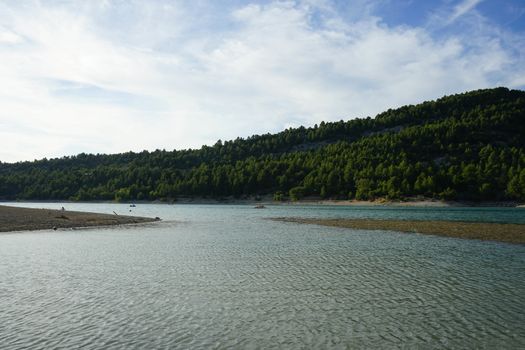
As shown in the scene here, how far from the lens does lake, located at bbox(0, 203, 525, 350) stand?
17.9 m

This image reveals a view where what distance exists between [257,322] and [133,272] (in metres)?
15.9

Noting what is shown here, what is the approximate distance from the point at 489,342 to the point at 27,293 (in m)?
25.9

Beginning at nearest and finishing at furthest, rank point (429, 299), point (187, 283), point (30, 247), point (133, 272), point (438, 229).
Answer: point (429, 299) < point (187, 283) < point (133, 272) < point (30, 247) < point (438, 229)

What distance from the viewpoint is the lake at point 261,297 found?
705 inches

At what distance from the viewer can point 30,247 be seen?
146ft

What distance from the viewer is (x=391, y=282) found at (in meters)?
28.8

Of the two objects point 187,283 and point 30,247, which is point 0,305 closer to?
point 187,283

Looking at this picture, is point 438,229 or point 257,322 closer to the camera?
point 257,322

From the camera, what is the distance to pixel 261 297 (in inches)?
980

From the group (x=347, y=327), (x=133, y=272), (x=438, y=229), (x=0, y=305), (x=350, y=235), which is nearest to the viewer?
(x=347, y=327)

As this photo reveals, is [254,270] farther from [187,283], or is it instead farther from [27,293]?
[27,293]

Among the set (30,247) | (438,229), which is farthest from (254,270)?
(438,229)

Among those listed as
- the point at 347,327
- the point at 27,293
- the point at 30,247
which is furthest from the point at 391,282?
the point at 30,247

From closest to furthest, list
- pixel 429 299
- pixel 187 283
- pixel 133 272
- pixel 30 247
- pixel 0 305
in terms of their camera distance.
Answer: pixel 0 305, pixel 429 299, pixel 187 283, pixel 133 272, pixel 30 247
